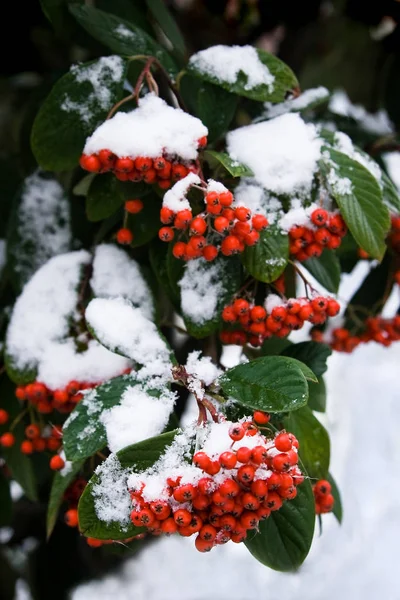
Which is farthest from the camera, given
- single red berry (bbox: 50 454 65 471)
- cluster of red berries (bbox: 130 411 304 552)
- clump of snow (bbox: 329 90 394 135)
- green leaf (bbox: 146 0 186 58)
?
clump of snow (bbox: 329 90 394 135)

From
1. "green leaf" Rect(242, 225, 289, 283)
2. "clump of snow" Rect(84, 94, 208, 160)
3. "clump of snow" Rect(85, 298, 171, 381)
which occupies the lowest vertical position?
"clump of snow" Rect(85, 298, 171, 381)

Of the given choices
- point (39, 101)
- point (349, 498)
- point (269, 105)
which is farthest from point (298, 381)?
point (349, 498)

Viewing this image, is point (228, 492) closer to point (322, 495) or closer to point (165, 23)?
point (322, 495)

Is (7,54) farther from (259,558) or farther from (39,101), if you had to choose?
(259,558)

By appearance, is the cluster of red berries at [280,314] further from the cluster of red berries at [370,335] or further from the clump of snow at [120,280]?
the cluster of red berries at [370,335]

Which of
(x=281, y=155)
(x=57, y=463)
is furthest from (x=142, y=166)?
(x=57, y=463)

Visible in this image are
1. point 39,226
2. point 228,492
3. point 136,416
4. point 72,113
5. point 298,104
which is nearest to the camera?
point 228,492

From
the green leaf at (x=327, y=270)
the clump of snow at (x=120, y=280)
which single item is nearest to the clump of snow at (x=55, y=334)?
the clump of snow at (x=120, y=280)

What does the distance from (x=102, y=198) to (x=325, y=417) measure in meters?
1.05

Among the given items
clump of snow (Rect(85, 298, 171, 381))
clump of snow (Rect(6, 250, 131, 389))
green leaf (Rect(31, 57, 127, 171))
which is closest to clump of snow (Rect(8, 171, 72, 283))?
clump of snow (Rect(6, 250, 131, 389))

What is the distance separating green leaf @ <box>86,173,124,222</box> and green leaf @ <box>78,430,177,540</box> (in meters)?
0.42

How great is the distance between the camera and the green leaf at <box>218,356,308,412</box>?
0.78 m

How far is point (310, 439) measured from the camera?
3.33ft

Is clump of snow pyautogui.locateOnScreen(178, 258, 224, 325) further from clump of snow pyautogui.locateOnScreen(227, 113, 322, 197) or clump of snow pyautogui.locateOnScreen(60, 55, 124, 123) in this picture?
clump of snow pyautogui.locateOnScreen(60, 55, 124, 123)
